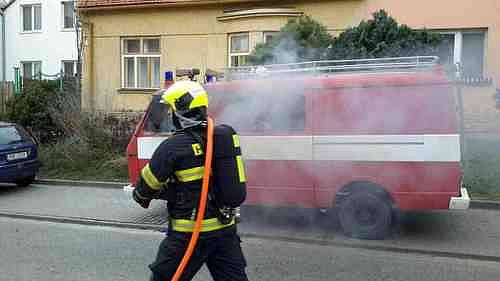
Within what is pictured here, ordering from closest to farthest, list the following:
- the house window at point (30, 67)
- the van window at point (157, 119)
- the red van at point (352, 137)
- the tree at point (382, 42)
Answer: the red van at point (352, 137) < the van window at point (157, 119) < the tree at point (382, 42) < the house window at point (30, 67)

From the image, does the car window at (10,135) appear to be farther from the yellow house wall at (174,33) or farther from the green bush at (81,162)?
the yellow house wall at (174,33)

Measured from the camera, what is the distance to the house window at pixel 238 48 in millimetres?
14794

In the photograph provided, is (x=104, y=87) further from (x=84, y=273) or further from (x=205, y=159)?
(x=205, y=159)

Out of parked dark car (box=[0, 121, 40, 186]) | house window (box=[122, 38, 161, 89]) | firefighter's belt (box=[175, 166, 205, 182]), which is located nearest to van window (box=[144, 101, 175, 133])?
parked dark car (box=[0, 121, 40, 186])

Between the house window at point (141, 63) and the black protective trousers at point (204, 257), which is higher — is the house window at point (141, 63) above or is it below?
above

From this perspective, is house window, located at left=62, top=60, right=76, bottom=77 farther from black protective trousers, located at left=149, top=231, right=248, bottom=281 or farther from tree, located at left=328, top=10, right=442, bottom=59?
black protective trousers, located at left=149, top=231, right=248, bottom=281

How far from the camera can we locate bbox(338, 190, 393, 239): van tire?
248 inches

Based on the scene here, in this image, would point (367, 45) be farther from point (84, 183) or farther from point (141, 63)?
point (141, 63)

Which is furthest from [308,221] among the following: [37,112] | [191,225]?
[37,112]

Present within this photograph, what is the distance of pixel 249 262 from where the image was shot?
223 inches

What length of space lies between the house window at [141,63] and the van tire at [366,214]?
36.3ft

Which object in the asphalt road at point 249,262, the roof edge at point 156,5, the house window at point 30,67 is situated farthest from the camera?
the house window at point 30,67

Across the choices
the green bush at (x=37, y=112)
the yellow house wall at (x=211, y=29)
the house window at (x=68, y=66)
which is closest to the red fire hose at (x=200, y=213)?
the yellow house wall at (x=211, y=29)

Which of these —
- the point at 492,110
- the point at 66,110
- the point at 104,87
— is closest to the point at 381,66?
the point at 492,110
